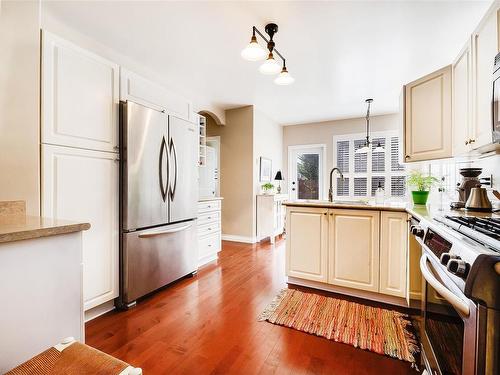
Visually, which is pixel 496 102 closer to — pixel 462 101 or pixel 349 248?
pixel 462 101

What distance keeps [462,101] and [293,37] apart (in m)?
1.57

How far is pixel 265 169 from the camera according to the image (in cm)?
517

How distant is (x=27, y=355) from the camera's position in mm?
956

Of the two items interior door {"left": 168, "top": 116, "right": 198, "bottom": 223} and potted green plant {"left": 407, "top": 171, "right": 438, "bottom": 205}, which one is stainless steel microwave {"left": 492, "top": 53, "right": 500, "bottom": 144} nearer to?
potted green plant {"left": 407, "top": 171, "right": 438, "bottom": 205}

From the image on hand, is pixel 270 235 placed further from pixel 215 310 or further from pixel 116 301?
pixel 116 301

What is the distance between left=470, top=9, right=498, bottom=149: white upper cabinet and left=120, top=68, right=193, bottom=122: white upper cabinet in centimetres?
260

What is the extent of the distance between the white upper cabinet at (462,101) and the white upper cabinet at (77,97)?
9.06ft

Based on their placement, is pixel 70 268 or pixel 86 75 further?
pixel 86 75

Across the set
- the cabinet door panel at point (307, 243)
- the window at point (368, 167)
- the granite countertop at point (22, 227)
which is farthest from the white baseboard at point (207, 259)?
the window at point (368, 167)

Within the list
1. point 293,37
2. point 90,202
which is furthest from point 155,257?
point 293,37

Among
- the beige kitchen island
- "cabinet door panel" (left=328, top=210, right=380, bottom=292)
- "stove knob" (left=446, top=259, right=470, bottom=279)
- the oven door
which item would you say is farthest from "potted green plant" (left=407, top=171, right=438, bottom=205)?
"stove knob" (left=446, top=259, right=470, bottom=279)

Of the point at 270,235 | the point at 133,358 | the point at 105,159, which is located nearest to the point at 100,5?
the point at 105,159

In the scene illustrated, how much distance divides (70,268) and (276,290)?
1983 mm

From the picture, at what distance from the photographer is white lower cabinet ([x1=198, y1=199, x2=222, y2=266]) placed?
3234 mm
